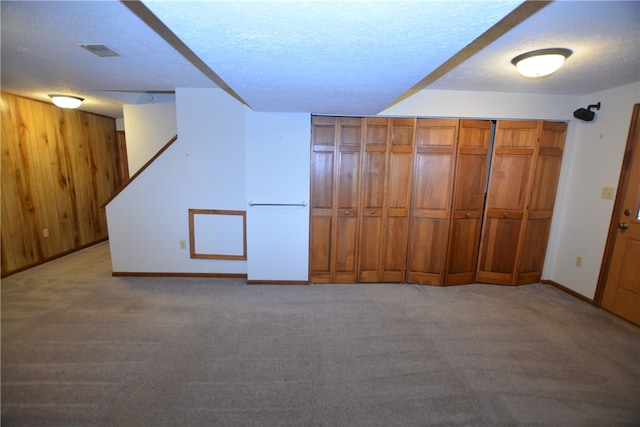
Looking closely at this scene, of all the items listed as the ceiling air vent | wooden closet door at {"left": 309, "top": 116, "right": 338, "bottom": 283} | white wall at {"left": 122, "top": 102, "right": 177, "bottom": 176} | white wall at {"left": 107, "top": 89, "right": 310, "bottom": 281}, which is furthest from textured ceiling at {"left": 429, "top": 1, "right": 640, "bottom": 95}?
white wall at {"left": 122, "top": 102, "right": 177, "bottom": 176}

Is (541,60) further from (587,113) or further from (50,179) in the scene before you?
(50,179)

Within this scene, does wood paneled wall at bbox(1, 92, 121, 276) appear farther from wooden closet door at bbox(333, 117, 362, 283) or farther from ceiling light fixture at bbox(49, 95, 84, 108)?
wooden closet door at bbox(333, 117, 362, 283)

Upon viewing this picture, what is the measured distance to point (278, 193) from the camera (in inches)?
121

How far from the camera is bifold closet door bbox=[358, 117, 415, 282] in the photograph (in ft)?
9.90

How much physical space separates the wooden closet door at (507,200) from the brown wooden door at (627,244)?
72 cm

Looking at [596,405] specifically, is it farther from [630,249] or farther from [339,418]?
[630,249]

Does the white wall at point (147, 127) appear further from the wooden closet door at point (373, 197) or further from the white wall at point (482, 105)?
the white wall at point (482, 105)

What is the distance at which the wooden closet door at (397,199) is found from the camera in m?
3.02

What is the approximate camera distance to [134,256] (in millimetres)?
3340

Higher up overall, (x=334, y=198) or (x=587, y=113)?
(x=587, y=113)

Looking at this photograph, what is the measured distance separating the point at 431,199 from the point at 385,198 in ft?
1.76

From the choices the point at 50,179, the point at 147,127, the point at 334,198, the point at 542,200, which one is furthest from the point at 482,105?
the point at 50,179

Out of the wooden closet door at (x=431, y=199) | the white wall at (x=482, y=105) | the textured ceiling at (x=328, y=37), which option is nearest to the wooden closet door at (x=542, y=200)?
the white wall at (x=482, y=105)

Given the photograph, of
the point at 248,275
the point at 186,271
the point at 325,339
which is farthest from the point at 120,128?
the point at 325,339
